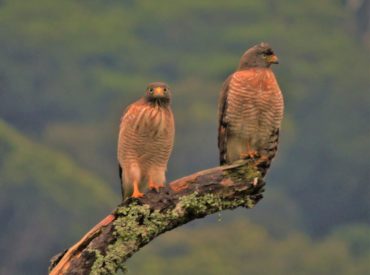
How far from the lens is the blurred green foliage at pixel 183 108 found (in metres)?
49.5

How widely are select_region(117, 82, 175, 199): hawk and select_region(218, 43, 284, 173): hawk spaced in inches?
40.4

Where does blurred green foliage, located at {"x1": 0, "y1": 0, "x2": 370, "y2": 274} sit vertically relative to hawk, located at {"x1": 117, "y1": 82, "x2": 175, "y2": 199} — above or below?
above

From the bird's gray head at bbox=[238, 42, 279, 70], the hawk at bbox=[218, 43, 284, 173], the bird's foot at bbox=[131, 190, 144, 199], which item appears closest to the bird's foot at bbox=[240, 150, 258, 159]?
the hawk at bbox=[218, 43, 284, 173]

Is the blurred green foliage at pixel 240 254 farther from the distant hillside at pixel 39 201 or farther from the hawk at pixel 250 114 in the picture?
the hawk at pixel 250 114

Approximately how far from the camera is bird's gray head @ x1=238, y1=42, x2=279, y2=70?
44.5 feet

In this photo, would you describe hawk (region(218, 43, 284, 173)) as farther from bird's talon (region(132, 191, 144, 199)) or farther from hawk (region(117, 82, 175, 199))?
bird's talon (region(132, 191, 144, 199))

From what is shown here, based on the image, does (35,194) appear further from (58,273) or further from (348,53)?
(58,273)

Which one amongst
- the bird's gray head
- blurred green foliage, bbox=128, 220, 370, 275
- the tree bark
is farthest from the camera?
blurred green foliage, bbox=128, 220, 370, 275

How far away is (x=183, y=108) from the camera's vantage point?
58469mm

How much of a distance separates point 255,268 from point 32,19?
82.4 ft

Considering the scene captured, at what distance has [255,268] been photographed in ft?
160

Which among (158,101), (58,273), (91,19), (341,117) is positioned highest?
(91,19)

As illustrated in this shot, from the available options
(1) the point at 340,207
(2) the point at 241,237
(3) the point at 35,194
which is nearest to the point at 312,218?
(1) the point at 340,207

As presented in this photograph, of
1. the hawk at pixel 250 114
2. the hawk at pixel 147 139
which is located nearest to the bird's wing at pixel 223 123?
the hawk at pixel 250 114
